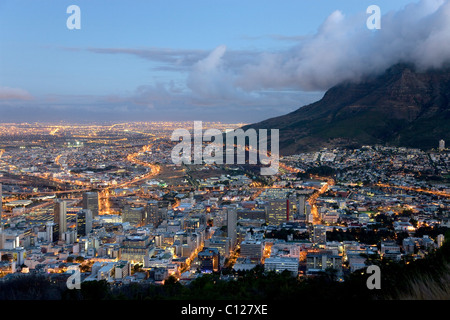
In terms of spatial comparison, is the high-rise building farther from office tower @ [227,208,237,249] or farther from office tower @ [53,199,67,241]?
office tower @ [227,208,237,249]

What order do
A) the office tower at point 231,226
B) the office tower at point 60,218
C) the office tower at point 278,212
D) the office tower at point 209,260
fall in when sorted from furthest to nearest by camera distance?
the office tower at point 278,212 < the office tower at point 60,218 < the office tower at point 231,226 < the office tower at point 209,260

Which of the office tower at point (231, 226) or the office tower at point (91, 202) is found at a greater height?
the office tower at point (91, 202)

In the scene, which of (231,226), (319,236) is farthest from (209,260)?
(319,236)

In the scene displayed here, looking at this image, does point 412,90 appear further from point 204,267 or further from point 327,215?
point 204,267

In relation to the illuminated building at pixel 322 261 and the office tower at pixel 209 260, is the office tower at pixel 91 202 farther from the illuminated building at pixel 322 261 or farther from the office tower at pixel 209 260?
the illuminated building at pixel 322 261

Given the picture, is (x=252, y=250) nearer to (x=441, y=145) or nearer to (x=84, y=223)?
(x=84, y=223)

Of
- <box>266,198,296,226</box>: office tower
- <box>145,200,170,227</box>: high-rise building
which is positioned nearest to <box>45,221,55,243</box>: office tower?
<box>145,200,170,227</box>: high-rise building

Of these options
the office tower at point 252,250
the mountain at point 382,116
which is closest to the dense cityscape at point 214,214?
A: the office tower at point 252,250
